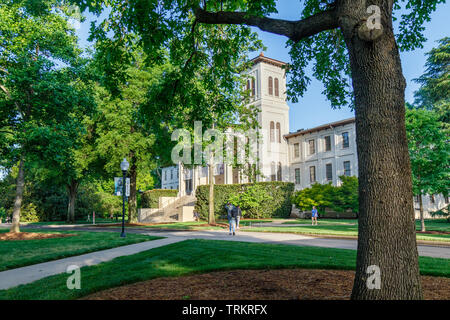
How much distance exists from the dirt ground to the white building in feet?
114

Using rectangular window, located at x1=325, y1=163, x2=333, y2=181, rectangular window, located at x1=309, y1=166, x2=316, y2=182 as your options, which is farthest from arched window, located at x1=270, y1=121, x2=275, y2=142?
rectangular window, located at x1=325, y1=163, x2=333, y2=181

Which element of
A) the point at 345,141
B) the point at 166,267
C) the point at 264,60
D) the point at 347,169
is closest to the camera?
the point at 166,267

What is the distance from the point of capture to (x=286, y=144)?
4556 cm

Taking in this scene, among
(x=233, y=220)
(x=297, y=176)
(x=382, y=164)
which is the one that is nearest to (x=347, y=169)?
(x=297, y=176)

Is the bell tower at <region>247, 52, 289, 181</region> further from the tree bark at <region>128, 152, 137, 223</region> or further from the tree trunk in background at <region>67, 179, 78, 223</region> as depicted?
the tree trunk in background at <region>67, 179, 78, 223</region>

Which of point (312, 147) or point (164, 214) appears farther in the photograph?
point (312, 147)

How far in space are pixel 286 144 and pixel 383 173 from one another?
139ft

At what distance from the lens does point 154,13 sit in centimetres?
634

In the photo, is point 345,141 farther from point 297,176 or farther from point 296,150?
point 297,176

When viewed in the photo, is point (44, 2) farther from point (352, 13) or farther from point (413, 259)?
point (413, 259)

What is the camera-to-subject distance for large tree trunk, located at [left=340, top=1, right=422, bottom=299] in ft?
12.2

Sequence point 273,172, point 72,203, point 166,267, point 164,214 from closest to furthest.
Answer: point 166,267 < point 72,203 < point 164,214 < point 273,172

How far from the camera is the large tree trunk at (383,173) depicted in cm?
371

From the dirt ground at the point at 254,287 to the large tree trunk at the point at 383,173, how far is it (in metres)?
0.91
